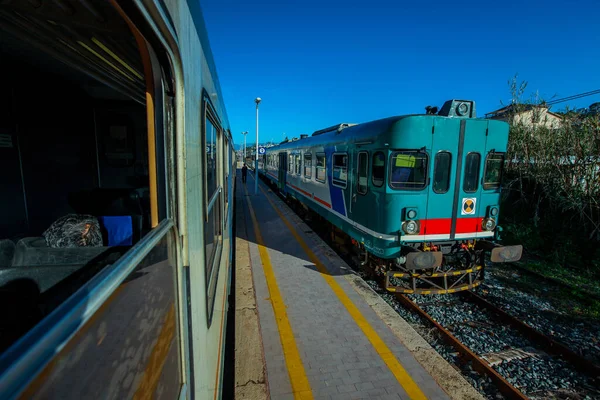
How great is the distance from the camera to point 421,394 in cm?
310

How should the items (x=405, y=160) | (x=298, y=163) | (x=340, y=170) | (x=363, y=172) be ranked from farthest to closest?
(x=298, y=163)
(x=340, y=170)
(x=363, y=172)
(x=405, y=160)

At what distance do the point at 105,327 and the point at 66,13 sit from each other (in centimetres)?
121

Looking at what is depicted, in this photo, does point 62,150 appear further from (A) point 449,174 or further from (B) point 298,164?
(B) point 298,164

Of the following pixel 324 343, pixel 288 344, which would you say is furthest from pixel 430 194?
pixel 288 344

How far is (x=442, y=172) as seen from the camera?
534 centimetres

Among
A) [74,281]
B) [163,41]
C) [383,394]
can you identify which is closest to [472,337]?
[383,394]

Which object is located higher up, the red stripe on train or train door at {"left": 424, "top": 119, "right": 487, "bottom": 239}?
train door at {"left": 424, "top": 119, "right": 487, "bottom": 239}

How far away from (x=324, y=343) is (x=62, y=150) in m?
3.60

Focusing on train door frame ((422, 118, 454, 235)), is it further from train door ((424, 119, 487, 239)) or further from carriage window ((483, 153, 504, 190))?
carriage window ((483, 153, 504, 190))

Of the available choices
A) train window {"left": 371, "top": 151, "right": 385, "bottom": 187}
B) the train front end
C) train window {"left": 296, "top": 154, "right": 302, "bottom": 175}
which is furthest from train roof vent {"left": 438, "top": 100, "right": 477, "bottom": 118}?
train window {"left": 296, "top": 154, "right": 302, "bottom": 175}

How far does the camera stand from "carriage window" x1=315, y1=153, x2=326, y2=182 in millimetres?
8082

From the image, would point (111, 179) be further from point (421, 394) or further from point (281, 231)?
point (281, 231)

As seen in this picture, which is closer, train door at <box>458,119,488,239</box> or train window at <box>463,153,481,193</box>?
train door at <box>458,119,488,239</box>

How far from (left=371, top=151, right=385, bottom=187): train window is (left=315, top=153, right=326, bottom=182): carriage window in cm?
263
